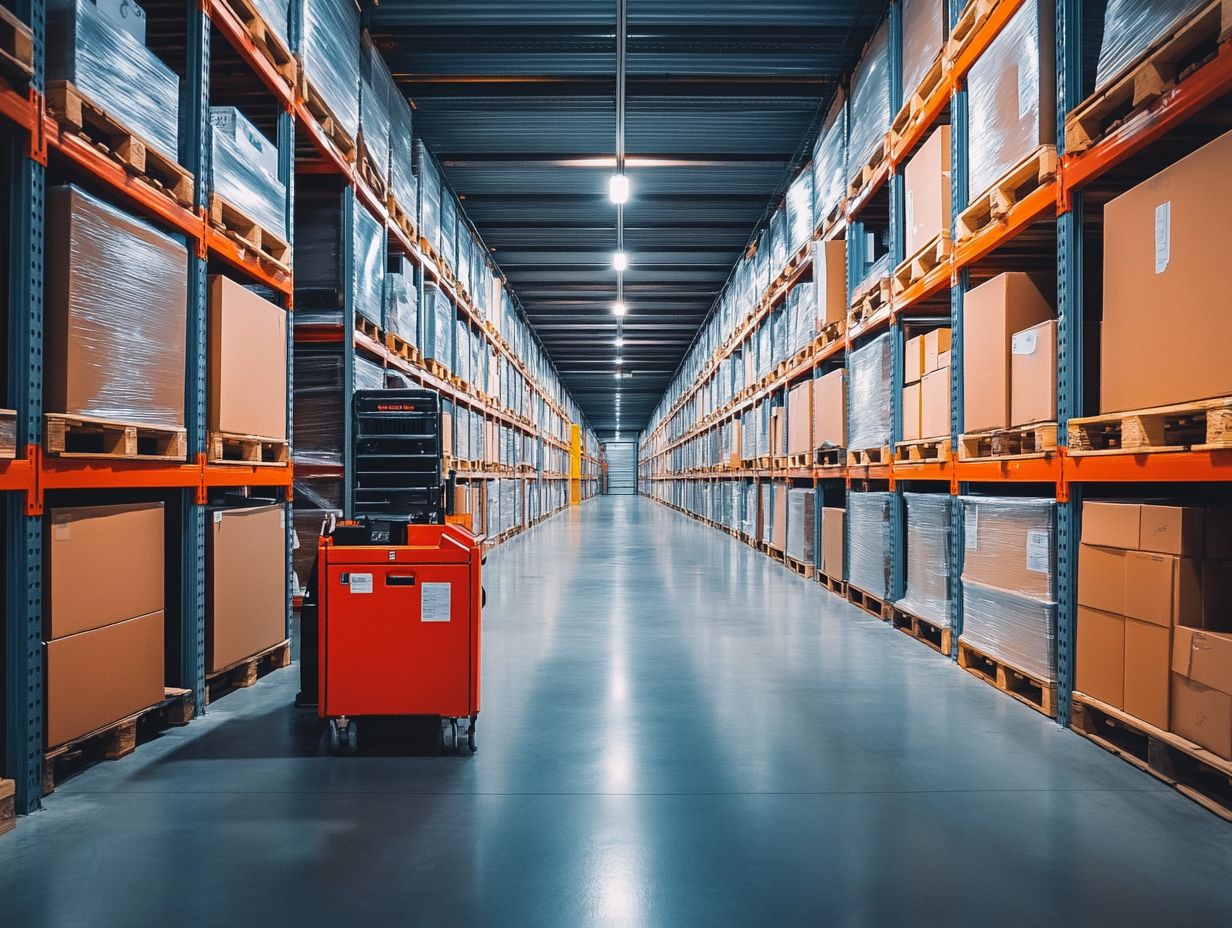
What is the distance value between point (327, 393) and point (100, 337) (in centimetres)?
306

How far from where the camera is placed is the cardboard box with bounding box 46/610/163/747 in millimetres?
2740

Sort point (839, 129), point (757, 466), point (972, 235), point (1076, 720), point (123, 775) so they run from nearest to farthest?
1. point (123, 775)
2. point (1076, 720)
3. point (972, 235)
4. point (839, 129)
5. point (757, 466)

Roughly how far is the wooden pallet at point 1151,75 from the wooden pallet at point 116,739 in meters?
4.65

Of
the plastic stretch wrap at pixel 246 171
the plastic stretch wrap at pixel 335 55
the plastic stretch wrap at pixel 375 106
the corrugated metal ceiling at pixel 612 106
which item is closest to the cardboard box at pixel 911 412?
the corrugated metal ceiling at pixel 612 106

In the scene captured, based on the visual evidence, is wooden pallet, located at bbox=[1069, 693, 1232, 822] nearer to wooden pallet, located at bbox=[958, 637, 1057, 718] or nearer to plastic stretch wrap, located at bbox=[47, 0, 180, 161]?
wooden pallet, located at bbox=[958, 637, 1057, 718]

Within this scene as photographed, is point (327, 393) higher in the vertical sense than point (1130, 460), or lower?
higher

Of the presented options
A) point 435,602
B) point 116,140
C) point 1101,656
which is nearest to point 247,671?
point 435,602

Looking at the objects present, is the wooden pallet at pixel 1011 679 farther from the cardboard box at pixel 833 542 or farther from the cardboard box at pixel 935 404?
the cardboard box at pixel 833 542

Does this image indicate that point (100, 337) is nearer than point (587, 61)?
Yes

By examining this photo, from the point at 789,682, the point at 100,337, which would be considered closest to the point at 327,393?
the point at 100,337

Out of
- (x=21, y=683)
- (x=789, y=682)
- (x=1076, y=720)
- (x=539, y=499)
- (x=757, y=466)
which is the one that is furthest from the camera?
(x=539, y=499)

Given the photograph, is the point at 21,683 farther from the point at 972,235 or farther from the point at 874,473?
the point at 874,473

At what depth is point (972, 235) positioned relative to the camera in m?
4.53

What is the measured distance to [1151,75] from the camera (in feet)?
9.54
